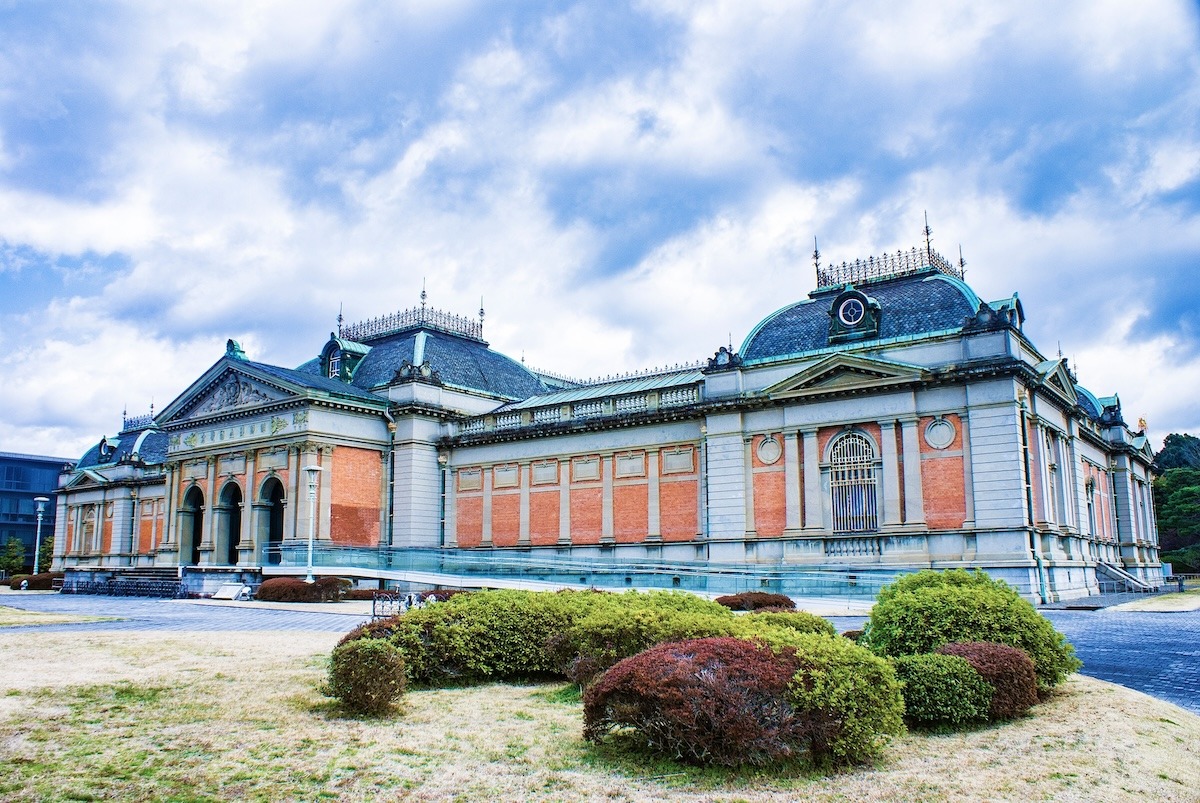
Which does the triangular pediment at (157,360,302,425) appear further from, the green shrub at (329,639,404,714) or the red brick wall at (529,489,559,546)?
the green shrub at (329,639,404,714)

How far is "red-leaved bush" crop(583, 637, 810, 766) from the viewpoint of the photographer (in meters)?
8.32

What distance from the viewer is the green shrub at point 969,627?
445 inches

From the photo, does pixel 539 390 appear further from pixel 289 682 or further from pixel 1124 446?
pixel 289 682

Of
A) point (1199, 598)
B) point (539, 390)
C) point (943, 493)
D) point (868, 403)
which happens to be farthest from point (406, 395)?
point (1199, 598)

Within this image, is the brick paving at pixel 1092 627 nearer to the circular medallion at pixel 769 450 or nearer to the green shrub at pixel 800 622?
the green shrub at pixel 800 622

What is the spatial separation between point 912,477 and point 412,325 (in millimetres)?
25613

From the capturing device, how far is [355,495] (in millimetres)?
40594

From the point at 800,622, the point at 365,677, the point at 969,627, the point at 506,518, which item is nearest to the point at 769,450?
the point at 506,518

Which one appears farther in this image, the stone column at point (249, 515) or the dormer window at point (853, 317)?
the stone column at point (249, 515)

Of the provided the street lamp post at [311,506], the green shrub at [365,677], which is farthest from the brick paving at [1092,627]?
the green shrub at [365,677]

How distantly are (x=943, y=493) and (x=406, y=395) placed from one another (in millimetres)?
22695

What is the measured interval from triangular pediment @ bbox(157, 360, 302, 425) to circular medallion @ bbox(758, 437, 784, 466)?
18.9m

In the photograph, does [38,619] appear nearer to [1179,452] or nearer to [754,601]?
[754,601]

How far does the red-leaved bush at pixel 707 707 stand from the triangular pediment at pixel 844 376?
22.7 m
